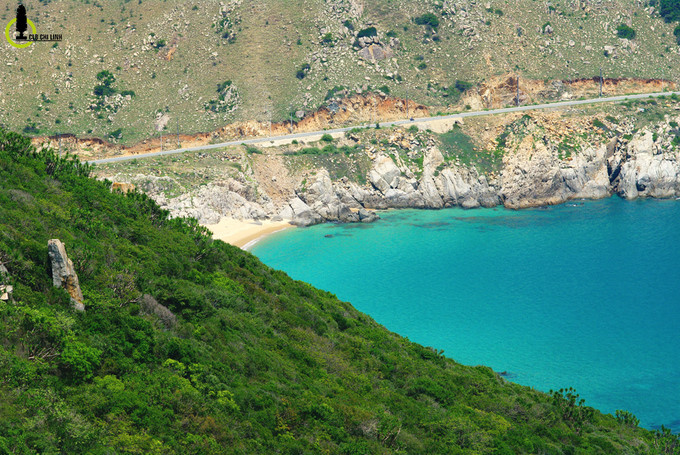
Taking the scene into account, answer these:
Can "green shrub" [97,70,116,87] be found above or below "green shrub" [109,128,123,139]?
above

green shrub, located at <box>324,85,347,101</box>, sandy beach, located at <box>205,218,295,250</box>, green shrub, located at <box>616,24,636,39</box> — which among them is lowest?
sandy beach, located at <box>205,218,295,250</box>

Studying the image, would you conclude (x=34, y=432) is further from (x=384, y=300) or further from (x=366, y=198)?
(x=366, y=198)

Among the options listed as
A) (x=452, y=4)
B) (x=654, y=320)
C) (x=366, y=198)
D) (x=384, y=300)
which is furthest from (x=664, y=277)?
(x=452, y=4)

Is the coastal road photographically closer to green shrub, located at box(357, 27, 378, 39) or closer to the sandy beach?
the sandy beach

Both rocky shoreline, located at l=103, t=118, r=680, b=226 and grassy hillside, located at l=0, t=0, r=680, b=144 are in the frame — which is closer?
rocky shoreline, located at l=103, t=118, r=680, b=226

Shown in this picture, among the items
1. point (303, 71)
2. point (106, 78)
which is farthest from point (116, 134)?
point (303, 71)

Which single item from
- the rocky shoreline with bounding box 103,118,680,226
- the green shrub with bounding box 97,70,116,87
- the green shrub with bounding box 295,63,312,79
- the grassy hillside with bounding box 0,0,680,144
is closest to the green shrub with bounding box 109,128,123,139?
the grassy hillside with bounding box 0,0,680,144
